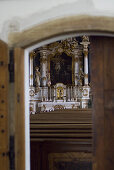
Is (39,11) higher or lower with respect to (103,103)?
higher

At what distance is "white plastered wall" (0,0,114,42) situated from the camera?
348cm

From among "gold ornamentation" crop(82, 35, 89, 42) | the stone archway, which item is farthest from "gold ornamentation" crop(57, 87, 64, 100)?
the stone archway

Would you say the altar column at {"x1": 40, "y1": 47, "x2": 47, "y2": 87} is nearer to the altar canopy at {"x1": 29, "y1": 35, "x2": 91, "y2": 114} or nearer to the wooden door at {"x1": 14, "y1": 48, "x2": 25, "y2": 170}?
the altar canopy at {"x1": 29, "y1": 35, "x2": 91, "y2": 114}

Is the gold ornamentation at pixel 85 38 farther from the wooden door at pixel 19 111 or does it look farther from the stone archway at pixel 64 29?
the wooden door at pixel 19 111

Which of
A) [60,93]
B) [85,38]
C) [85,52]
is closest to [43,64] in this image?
[60,93]

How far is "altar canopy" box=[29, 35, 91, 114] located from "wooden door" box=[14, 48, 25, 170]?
9.76 m

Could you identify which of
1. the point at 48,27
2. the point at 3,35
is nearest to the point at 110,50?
the point at 48,27

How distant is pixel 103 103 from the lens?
3762 millimetres

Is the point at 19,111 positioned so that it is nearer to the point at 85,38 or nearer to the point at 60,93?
the point at 60,93

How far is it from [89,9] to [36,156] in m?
2.88

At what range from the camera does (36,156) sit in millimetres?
5293

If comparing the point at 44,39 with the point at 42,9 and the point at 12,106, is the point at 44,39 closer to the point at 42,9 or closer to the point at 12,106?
the point at 42,9

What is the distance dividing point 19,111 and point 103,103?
1038 mm

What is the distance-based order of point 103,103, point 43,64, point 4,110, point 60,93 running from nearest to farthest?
point 4,110 < point 103,103 < point 60,93 < point 43,64
